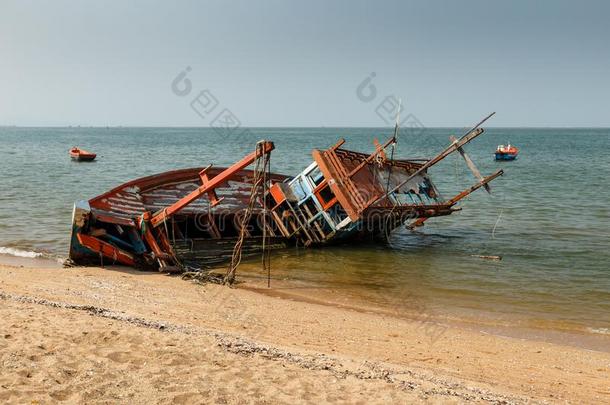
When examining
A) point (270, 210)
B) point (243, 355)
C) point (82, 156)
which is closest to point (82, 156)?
point (82, 156)

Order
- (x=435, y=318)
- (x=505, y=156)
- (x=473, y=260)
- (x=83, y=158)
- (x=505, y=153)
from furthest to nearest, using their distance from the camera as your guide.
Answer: (x=505, y=156) → (x=505, y=153) → (x=83, y=158) → (x=473, y=260) → (x=435, y=318)

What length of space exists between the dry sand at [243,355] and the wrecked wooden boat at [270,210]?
105 inches

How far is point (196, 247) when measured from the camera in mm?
17984

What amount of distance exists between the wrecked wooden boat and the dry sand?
266 centimetres

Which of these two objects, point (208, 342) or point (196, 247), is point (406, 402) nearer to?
point (208, 342)

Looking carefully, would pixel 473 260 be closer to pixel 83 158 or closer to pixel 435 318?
pixel 435 318

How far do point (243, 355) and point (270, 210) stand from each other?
37.6 ft

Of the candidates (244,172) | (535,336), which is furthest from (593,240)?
(244,172)

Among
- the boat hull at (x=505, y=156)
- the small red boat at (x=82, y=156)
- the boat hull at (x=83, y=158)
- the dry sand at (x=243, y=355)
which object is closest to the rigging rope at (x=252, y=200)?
the dry sand at (x=243, y=355)

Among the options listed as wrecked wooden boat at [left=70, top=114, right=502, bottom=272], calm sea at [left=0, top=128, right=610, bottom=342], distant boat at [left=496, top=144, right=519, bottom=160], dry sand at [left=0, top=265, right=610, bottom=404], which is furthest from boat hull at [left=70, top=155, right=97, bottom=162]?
dry sand at [left=0, top=265, right=610, bottom=404]

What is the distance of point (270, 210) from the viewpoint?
755 inches

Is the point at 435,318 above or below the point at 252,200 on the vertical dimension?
below

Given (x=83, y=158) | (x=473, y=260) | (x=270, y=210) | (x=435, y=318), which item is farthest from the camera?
(x=83, y=158)

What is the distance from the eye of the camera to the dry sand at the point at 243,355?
6566 millimetres
